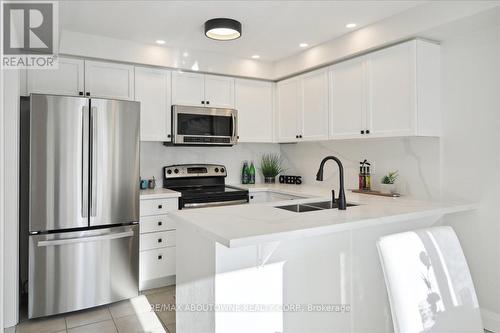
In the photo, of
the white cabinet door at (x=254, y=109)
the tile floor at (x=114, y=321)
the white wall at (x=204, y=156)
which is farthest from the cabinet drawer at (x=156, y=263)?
the white cabinet door at (x=254, y=109)

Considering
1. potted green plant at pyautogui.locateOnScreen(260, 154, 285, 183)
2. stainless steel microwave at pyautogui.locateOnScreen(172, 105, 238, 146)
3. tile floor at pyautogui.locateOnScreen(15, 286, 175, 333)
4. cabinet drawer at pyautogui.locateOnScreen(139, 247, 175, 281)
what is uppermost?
stainless steel microwave at pyautogui.locateOnScreen(172, 105, 238, 146)

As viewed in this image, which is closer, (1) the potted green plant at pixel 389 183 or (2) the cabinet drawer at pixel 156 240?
(1) the potted green plant at pixel 389 183

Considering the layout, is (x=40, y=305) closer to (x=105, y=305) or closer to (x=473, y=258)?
(x=105, y=305)

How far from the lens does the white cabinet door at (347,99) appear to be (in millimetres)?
3107

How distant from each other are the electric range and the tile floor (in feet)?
3.19

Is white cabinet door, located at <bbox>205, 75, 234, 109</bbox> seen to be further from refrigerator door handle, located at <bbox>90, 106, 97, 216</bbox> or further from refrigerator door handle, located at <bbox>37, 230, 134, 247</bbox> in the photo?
refrigerator door handle, located at <bbox>37, 230, 134, 247</bbox>

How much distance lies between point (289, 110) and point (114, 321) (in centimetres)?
282

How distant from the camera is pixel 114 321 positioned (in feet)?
8.80

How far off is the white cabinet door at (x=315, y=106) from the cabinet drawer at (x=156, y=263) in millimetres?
1921

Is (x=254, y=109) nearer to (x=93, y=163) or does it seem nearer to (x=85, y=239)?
(x=93, y=163)

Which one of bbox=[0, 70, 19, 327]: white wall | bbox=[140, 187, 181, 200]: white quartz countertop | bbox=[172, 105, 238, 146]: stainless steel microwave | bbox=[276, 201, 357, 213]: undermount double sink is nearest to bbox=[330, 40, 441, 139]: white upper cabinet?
bbox=[276, 201, 357, 213]: undermount double sink

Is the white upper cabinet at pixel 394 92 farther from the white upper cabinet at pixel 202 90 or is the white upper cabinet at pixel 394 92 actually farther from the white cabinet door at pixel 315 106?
the white upper cabinet at pixel 202 90

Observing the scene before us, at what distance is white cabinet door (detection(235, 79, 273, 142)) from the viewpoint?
404 centimetres
